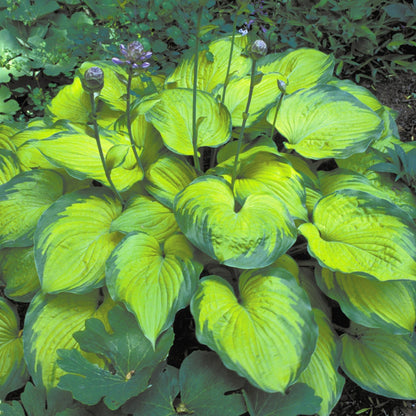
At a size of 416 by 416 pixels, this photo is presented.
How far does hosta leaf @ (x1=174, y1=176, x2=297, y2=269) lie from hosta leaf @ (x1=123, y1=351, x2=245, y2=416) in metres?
0.39

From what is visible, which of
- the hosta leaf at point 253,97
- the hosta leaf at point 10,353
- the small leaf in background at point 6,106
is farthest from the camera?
the small leaf in background at point 6,106

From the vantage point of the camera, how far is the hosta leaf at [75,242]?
56.7 inches

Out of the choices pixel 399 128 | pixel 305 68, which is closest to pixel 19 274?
pixel 305 68

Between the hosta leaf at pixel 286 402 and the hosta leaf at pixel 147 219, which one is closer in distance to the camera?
the hosta leaf at pixel 286 402

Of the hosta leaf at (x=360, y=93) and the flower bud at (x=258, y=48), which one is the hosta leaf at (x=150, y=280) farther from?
the hosta leaf at (x=360, y=93)

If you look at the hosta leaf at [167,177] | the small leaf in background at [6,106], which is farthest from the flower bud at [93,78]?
the small leaf in background at [6,106]

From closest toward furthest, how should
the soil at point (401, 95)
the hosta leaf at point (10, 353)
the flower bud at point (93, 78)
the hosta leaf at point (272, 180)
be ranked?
the flower bud at point (93, 78) → the hosta leaf at point (10, 353) → the hosta leaf at point (272, 180) → the soil at point (401, 95)

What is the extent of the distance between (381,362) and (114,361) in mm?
1006

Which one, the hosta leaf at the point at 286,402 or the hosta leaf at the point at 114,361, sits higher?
the hosta leaf at the point at 114,361

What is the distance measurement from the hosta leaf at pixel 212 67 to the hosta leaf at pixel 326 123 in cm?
42

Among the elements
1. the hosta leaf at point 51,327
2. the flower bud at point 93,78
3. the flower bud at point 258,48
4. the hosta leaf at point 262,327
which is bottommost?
the hosta leaf at point 51,327

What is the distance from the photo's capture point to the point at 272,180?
1.64 metres

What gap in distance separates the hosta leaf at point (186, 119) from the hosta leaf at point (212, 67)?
296 millimetres

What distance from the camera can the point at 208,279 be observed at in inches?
57.2
